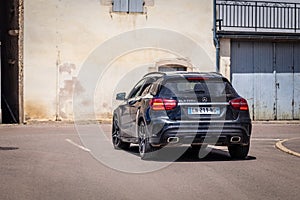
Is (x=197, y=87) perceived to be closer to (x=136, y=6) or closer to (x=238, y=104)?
(x=238, y=104)

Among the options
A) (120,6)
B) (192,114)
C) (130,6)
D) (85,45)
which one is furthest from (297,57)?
(192,114)

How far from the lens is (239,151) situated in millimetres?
11328

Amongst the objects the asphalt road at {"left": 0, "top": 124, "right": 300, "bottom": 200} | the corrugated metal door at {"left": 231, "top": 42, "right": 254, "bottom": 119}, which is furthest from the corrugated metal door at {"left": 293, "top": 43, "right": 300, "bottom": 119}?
the asphalt road at {"left": 0, "top": 124, "right": 300, "bottom": 200}

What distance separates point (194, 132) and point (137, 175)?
175 centimetres

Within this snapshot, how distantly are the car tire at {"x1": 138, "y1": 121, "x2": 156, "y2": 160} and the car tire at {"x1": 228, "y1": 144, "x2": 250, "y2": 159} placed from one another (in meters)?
1.57

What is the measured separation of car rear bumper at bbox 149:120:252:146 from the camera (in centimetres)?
1047

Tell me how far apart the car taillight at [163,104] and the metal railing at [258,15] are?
1475cm

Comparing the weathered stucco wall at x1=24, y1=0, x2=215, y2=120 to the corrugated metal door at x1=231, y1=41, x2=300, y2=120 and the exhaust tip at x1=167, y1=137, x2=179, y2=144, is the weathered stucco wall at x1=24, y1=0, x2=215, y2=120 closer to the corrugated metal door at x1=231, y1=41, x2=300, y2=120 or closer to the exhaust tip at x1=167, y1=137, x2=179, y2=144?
the corrugated metal door at x1=231, y1=41, x2=300, y2=120

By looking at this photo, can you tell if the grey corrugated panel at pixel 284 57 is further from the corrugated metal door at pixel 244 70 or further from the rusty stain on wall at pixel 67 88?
the rusty stain on wall at pixel 67 88

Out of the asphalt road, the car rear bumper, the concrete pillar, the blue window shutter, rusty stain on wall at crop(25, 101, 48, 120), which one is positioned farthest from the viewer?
the concrete pillar

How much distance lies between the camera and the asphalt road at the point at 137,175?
7555mm

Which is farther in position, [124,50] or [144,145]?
[124,50]

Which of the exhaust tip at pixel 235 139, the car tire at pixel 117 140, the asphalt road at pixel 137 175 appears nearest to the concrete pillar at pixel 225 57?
the asphalt road at pixel 137 175

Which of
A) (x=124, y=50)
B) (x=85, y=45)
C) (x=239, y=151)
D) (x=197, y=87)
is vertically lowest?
(x=239, y=151)
